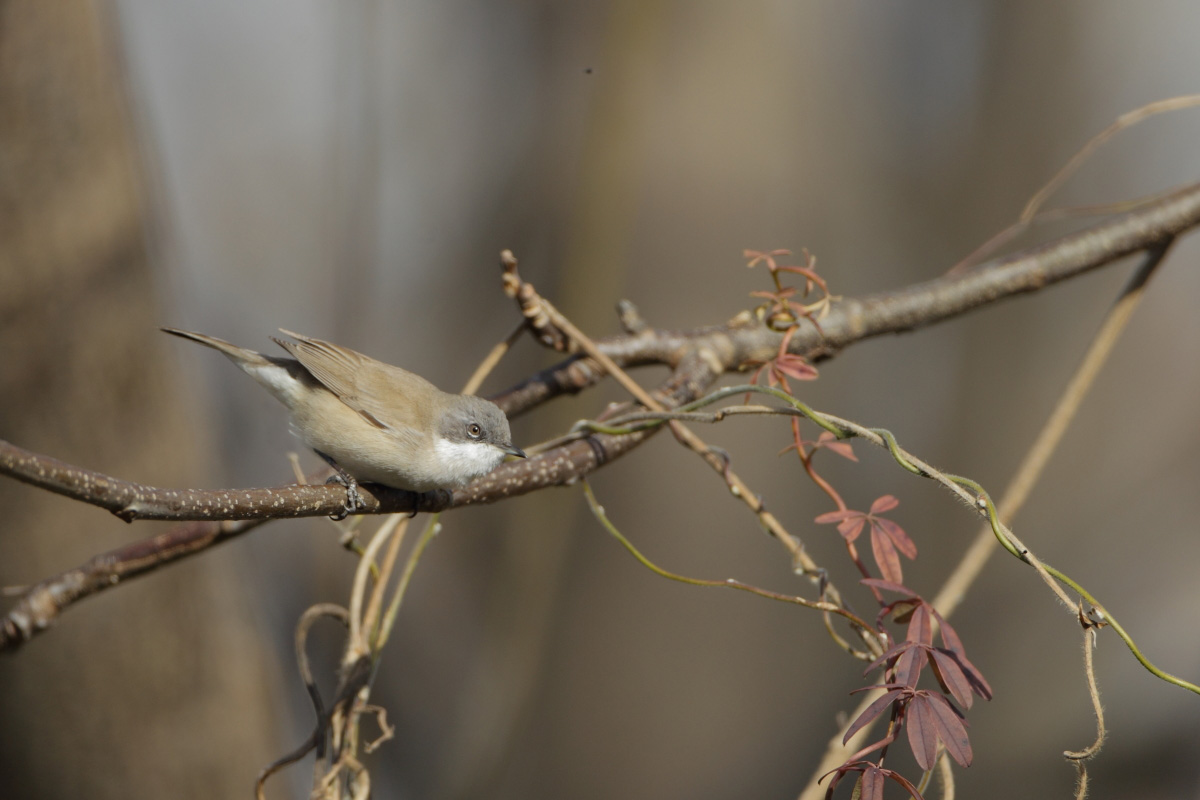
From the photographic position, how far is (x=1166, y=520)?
4.80 m

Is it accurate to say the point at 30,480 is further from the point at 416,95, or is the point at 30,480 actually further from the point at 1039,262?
the point at 416,95

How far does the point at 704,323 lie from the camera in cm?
512

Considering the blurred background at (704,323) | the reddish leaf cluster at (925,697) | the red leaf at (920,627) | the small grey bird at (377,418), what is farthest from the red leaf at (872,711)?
the blurred background at (704,323)

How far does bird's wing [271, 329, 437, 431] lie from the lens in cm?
211

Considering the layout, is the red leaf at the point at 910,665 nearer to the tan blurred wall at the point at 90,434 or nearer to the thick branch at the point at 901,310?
the thick branch at the point at 901,310

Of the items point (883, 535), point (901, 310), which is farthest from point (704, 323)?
point (883, 535)

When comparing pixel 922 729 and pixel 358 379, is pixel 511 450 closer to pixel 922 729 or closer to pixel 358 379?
pixel 358 379

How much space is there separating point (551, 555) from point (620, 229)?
2.08m

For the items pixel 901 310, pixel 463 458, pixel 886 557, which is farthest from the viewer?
pixel 901 310

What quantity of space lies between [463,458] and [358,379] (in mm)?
403

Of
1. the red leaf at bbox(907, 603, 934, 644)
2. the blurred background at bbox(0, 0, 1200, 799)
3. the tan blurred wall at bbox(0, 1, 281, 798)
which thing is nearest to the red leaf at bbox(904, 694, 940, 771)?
the red leaf at bbox(907, 603, 934, 644)

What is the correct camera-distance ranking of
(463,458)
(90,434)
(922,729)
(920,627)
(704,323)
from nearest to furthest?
(922,729), (920,627), (463,458), (90,434), (704,323)

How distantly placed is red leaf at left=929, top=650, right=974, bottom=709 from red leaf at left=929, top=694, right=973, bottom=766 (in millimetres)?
20

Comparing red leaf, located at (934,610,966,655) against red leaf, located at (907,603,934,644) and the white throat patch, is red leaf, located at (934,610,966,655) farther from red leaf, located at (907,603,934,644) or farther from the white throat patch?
the white throat patch
